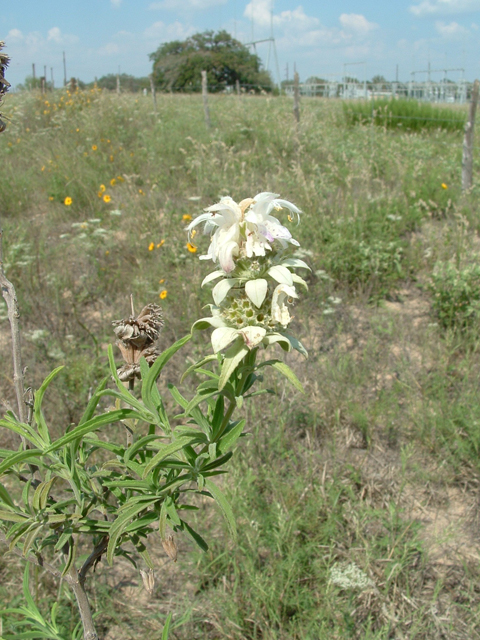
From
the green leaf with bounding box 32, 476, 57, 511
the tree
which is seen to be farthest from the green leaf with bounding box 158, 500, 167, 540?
the tree

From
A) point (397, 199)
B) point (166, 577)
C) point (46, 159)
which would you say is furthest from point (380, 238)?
point (46, 159)

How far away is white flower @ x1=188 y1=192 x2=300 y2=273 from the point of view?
2.79 feet

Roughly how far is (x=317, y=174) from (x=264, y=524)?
5039 millimetres

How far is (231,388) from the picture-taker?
2.80 ft

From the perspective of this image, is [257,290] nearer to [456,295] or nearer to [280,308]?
[280,308]

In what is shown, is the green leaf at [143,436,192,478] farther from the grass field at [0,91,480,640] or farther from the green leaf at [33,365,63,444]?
the grass field at [0,91,480,640]

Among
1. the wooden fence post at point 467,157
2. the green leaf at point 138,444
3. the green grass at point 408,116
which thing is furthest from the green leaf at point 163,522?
the green grass at point 408,116

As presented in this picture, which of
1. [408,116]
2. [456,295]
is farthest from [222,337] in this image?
[408,116]

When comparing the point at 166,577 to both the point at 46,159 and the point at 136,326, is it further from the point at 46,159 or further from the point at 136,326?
the point at 46,159

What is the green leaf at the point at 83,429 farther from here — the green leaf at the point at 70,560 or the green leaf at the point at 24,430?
the green leaf at the point at 70,560

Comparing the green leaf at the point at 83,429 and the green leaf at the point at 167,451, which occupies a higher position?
the green leaf at the point at 83,429

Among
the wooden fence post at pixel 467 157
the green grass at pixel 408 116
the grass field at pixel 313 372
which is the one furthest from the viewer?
the green grass at pixel 408 116

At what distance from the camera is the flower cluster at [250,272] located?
2.74 ft

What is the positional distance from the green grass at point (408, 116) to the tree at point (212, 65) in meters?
33.4
